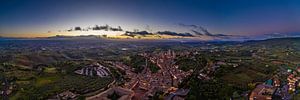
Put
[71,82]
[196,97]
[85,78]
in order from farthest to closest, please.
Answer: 1. [85,78]
2. [71,82]
3. [196,97]

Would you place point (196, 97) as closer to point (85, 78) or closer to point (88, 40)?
point (85, 78)

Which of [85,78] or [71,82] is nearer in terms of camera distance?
[71,82]

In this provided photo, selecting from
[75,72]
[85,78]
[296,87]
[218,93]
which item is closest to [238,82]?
[296,87]

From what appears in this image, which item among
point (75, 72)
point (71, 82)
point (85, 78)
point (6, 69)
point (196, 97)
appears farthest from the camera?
point (6, 69)

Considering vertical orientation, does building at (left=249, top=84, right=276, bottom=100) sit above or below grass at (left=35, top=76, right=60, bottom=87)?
above

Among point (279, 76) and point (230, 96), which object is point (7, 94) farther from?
point (279, 76)

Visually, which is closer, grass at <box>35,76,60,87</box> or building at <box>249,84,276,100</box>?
building at <box>249,84,276,100</box>

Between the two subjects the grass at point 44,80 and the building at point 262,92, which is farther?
the grass at point 44,80

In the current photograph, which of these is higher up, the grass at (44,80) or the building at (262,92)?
the building at (262,92)

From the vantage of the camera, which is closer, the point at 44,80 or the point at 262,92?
the point at 262,92

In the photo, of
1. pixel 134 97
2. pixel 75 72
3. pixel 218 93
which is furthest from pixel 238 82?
pixel 75 72

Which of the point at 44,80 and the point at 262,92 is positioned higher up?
the point at 262,92
